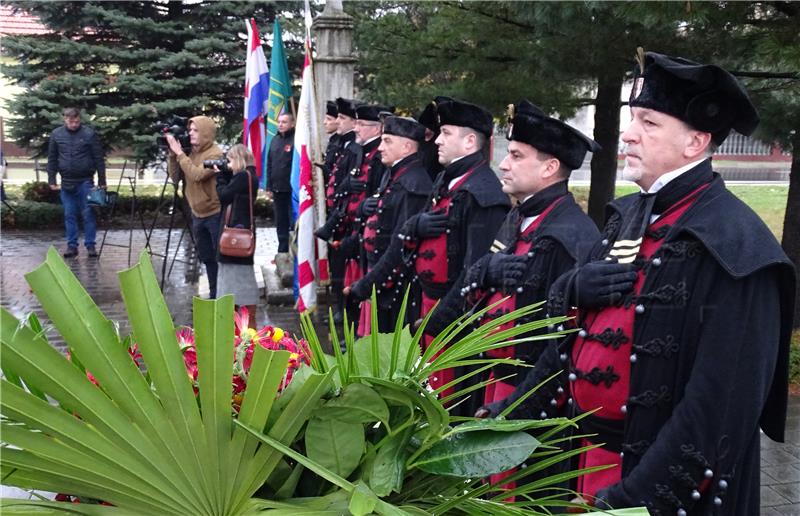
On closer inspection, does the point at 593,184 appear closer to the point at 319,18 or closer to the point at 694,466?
the point at 319,18

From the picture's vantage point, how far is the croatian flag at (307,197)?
7.67m

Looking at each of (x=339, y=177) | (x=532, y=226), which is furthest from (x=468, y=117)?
(x=339, y=177)

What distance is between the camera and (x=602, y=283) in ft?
8.41

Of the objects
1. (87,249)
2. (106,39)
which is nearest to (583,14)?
(87,249)

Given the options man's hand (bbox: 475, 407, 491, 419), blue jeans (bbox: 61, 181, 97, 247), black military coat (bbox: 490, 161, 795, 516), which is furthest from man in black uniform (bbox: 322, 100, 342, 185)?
black military coat (bbox: 490, 161, 795, 516)

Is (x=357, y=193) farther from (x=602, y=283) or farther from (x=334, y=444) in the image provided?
(x=334, y=444)

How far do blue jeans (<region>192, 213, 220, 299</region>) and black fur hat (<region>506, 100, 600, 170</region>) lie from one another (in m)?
5.15

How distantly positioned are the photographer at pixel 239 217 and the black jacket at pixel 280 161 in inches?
106

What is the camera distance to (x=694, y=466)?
7.35 feet

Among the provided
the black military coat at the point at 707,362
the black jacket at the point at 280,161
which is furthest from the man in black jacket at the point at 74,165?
the black military coat at the point at 707,362

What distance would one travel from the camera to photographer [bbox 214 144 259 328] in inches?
289

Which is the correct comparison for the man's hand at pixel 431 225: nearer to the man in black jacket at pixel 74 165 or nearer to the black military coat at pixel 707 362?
the black military coat at pixel 707 362

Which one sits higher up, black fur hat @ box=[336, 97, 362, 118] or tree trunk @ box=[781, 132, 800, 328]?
black fur hat @ box=[336, 97, 362, 118]

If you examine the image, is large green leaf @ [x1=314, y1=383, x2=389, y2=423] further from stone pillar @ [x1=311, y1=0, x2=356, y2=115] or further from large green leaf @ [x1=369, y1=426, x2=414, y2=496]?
stone pillar @ [x1=311, y1=0, x2=356, y2=115]
